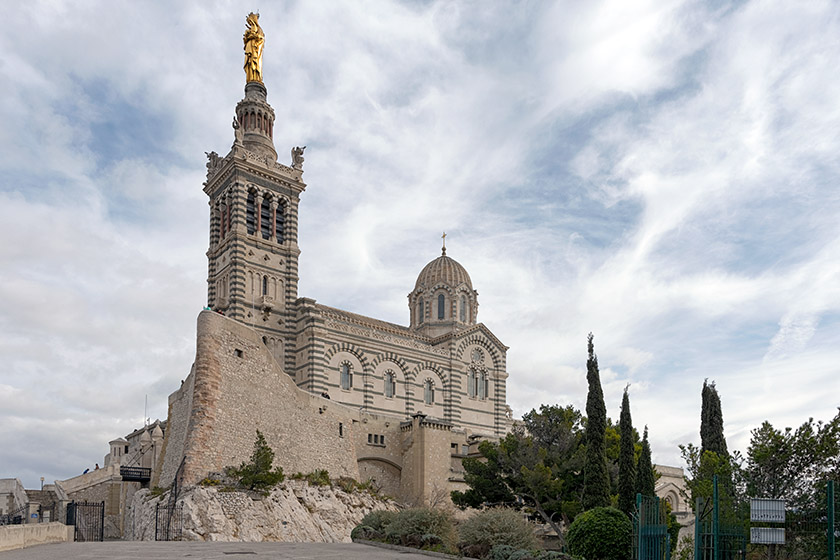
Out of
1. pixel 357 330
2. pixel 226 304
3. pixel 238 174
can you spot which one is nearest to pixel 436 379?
pixel 357 330

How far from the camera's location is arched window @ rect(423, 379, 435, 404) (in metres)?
51.0

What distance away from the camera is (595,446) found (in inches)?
1015

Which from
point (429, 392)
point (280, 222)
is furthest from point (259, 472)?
point (429, 392)

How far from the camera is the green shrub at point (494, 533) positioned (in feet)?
58.4

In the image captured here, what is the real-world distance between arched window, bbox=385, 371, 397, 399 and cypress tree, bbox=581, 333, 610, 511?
23900mm

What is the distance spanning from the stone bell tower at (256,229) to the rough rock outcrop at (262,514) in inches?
565

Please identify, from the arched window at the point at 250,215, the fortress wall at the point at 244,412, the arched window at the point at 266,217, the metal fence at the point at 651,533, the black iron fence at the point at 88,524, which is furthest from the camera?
the arched window at the point at 266,217

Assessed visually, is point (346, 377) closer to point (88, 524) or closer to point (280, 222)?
point (280, 222)

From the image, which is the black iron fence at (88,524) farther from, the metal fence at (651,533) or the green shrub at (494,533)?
the metal fence at (651,533)

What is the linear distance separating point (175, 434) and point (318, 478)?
671cm

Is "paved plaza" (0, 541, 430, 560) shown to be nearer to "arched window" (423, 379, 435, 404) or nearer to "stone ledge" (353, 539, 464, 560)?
"stone ledge" (353, 539, 464, 560)

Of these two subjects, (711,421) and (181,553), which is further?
(711,421)

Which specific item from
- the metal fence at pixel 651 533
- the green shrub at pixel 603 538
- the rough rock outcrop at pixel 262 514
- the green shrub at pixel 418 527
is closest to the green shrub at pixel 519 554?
the green shrub at pixel 603 538

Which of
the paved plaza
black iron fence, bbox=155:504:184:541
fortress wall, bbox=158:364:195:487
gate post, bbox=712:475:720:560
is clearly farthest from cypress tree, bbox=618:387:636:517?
fortress wall, bbox=158:364:195:487
